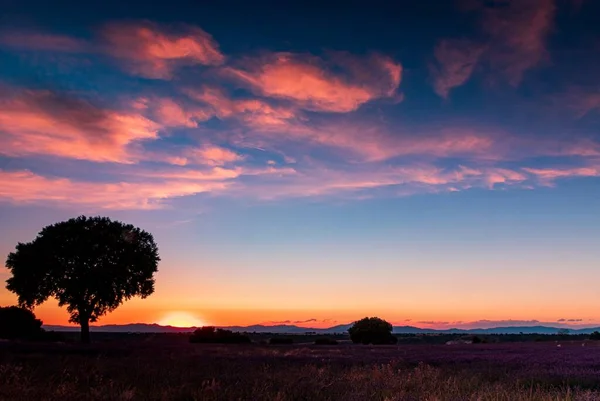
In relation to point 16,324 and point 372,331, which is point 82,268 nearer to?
point 16,324

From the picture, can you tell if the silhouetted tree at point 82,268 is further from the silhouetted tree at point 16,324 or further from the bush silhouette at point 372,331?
the bush silhouette at point 372,331

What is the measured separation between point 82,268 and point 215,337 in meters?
20.8

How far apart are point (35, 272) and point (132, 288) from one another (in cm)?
699

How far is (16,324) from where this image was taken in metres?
62.8

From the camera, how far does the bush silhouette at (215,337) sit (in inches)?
2280

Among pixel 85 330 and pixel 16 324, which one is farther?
pixel 16 324

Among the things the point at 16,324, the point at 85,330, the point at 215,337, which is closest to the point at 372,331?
the point at 215,337

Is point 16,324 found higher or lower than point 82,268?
lower

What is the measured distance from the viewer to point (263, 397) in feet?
29.2

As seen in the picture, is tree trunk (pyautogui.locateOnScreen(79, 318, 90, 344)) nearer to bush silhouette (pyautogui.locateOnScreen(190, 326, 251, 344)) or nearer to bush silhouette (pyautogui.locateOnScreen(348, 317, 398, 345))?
bush silhouette (pyautogui.locateOnScreen(190, 326, 251, 344))

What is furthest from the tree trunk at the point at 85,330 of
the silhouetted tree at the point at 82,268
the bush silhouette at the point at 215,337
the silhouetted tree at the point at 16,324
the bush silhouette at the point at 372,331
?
the bush silhouette at the point at 372,331

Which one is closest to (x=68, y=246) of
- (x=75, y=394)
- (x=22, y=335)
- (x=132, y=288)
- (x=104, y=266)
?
(x=104, y=266)

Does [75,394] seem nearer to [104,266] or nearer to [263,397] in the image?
[263,397]

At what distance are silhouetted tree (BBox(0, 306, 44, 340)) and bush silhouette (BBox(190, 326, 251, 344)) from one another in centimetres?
1847
